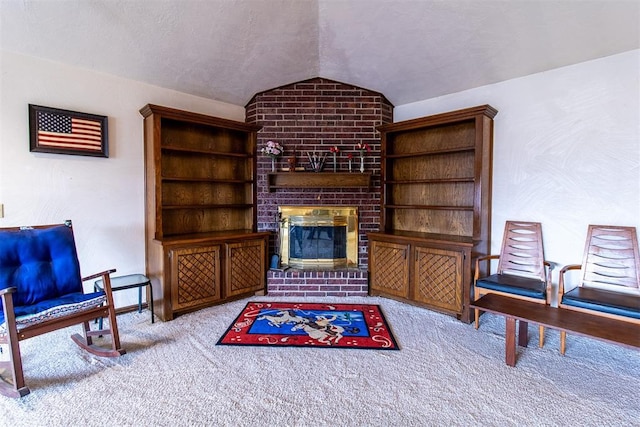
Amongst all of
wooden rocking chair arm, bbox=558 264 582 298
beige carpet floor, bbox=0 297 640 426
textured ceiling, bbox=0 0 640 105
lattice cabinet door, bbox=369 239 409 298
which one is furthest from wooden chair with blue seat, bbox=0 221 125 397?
wooden rocking chair arm, bbox=558 264 582 298

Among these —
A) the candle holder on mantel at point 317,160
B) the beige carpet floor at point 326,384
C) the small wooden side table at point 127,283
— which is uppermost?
the candle holder on mantel at point 317,160

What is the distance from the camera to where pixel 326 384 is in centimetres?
205

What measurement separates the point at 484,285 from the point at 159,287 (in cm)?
308

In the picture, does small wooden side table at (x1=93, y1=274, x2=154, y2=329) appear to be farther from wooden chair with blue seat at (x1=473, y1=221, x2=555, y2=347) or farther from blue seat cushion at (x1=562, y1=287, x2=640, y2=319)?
blue seat cushion at (x1=562, y1=287, x2=640, y2=319)

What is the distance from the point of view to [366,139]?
399 cm

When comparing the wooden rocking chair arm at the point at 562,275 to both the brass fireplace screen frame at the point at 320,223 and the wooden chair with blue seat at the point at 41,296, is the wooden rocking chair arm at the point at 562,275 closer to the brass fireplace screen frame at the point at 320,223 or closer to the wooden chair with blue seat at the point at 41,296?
the brass fireplace screen frame at the point at 320,223

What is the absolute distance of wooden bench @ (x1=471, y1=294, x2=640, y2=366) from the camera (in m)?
1.95

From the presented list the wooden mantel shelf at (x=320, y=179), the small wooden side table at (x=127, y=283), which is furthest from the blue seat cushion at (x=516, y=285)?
the small wooden side table at (x=127, y=283)

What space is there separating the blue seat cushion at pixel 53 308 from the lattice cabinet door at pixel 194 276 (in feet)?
2.51

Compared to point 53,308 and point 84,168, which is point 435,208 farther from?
point 84,168

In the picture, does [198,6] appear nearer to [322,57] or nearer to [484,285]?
[322,57]

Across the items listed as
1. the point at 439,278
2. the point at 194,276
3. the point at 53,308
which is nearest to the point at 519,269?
the point at 439,278

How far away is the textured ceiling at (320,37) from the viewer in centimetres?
241

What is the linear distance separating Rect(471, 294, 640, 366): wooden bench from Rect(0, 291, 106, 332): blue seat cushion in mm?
2877
